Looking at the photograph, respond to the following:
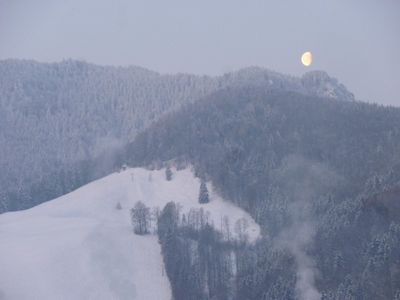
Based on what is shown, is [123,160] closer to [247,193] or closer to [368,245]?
[247,193]

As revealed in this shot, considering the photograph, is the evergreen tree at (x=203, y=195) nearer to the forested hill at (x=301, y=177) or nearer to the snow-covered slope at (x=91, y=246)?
the snow-covered slope at (x=91, y=246)

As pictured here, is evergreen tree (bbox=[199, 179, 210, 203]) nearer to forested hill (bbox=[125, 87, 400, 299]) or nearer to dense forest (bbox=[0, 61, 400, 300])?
dense forest (bbox=[0, 61, 400, 300])

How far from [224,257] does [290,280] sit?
12.4 m

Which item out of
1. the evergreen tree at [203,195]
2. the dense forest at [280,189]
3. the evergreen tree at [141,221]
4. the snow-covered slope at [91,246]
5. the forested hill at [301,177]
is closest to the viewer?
the forested hill at [301,177]

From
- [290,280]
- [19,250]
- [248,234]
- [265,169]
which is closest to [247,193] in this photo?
[265,169]

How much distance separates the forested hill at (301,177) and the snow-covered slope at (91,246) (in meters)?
6.85

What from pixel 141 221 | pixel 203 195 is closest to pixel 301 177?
pixel 203 195

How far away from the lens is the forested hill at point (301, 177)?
95.9m

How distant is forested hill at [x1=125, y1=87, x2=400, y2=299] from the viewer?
95.9 metres

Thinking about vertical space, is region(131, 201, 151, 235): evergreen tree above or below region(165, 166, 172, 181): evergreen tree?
below

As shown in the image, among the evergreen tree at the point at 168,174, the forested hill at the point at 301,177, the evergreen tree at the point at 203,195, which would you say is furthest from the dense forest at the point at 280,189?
the evergreen tree at the point at 168,174

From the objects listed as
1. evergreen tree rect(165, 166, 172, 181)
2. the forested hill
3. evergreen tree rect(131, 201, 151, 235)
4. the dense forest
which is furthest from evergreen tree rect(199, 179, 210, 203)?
evergreen tree rect(131, 201, 151, 235)

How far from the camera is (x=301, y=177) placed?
128 m

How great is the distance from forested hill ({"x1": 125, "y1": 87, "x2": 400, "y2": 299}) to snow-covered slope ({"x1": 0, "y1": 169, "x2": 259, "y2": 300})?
6.85 m
